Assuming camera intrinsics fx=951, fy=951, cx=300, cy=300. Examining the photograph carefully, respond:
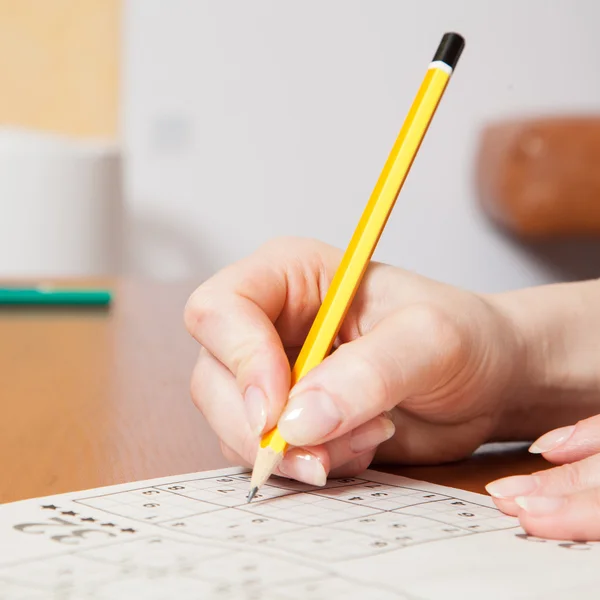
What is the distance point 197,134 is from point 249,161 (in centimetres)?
15

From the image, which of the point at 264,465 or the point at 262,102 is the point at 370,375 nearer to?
the point at 264,465

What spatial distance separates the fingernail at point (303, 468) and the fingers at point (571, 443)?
0.11 metres

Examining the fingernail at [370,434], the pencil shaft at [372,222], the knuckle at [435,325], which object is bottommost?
the fingernail at [370,434]

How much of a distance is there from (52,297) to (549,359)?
0.67 metres

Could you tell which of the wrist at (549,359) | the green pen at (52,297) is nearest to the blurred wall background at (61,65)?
the green pen at (52,297)

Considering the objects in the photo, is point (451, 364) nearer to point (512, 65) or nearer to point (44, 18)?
point (44, 18)

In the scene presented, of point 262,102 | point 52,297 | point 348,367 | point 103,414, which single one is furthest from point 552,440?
point 262,102

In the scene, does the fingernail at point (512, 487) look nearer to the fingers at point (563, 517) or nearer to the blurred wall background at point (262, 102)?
the fingers at point (563, 517)

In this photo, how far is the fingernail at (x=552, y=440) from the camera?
1.39 ft

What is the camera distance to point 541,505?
34cm

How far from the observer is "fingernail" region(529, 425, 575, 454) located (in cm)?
42

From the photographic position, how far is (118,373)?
65 centimetres

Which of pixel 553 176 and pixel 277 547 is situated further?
pixel 553 176

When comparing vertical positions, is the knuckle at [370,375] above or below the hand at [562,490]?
above
